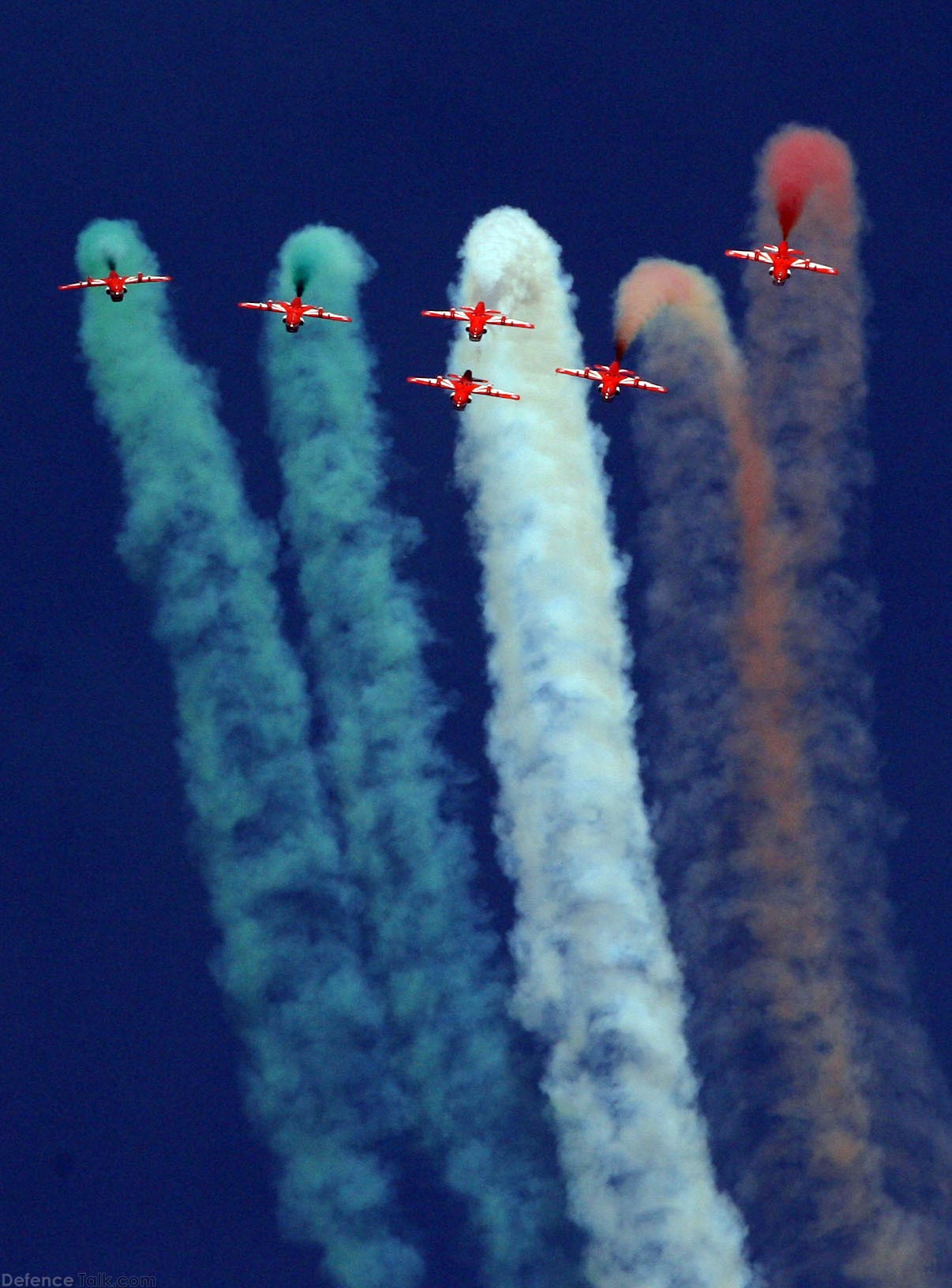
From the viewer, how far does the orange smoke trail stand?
370 ft

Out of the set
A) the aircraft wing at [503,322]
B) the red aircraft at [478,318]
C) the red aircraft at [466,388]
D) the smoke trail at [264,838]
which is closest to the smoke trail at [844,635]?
the aircraft wing at [503,322]

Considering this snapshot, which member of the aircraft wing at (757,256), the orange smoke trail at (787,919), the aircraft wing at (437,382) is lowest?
the orange smoke trail at (787,919)

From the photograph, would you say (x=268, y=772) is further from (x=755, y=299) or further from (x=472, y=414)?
(x=755, y=299)

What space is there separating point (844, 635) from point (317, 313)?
1045 inches

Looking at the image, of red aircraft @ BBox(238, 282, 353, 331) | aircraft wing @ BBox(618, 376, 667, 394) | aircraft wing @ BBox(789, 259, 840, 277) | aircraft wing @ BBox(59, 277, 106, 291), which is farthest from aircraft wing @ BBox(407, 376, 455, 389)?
aircraft wing @ BBox(789, 259, 840, 277)

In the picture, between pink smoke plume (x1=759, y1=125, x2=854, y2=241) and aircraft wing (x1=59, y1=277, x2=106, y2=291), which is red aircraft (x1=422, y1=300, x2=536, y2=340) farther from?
aircraft wing (x1=59, y1=277, x2=106, y2=291)

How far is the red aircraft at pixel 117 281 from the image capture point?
121 m

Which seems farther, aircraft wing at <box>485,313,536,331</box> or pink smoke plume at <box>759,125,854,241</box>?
pink smoke plume at <box>759,125,854,241</box>

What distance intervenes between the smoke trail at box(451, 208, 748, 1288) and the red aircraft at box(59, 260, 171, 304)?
1453cm

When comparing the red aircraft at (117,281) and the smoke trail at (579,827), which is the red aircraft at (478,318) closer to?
the smoke trail at (579,827)

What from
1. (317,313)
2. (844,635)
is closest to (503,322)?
(317,313)

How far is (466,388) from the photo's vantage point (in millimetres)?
117562

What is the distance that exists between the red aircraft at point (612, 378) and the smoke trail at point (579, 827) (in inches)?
42.3

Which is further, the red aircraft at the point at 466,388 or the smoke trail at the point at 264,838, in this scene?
the red aircraft at the point at 466,388
